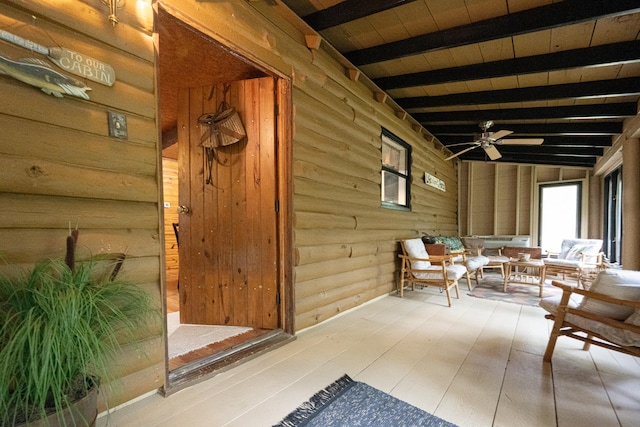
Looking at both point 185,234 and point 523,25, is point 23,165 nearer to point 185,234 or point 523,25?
point 185,234

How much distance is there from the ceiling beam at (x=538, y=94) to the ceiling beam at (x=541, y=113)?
590mm

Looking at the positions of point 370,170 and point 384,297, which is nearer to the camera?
point 370,170

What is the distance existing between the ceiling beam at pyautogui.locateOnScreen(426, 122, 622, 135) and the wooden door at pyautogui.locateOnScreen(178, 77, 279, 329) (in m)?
3.96

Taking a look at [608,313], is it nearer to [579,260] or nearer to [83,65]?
[83,65]

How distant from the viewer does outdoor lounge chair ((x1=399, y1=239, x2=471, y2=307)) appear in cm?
356

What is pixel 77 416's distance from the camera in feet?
3.14

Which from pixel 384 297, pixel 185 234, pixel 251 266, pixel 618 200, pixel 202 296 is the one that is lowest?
pixel 384 297

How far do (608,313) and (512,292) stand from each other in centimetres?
266

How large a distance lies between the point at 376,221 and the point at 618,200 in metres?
4.49

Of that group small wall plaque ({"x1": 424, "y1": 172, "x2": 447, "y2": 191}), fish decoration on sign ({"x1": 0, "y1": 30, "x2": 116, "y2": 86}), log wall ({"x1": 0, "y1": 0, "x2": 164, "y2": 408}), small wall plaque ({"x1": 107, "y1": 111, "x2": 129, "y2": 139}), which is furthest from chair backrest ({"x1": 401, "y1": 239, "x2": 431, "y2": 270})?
fish decoration on sign ({"x1": 0, "y1": 30, "x2": 116, "y2": 86})

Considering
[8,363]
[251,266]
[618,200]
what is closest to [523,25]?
[251,266]

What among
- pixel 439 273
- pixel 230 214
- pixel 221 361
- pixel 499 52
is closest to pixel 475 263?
pixel 439 273

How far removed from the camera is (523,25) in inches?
88.0

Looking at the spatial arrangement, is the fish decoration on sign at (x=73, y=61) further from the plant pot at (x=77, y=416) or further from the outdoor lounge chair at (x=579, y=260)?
the outdoor lounge chair at (x=579, y=260)
